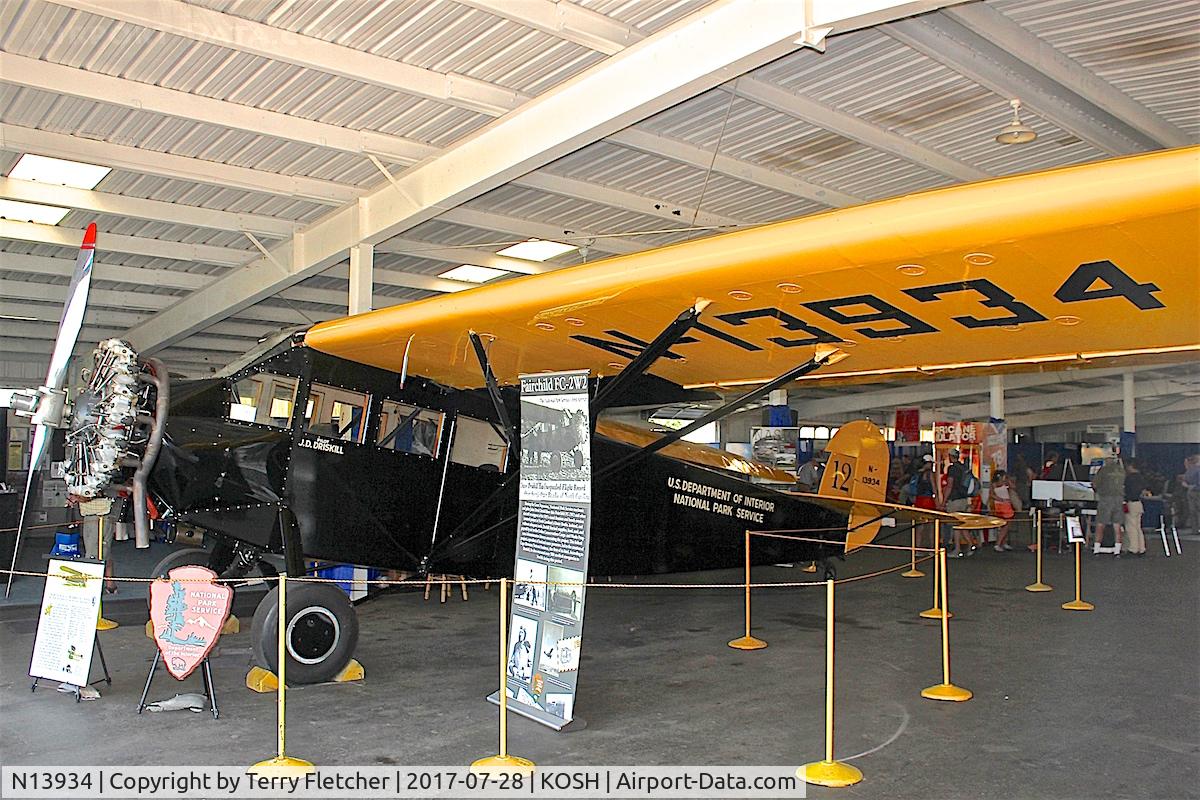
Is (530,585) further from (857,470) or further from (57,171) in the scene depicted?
(57,171)

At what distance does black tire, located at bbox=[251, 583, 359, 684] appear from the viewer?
6.24 metres

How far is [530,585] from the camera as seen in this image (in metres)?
5.66

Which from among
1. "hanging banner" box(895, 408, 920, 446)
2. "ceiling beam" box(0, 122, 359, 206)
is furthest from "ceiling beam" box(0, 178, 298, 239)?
"hanging banner" box(895, 408, 920, 446)

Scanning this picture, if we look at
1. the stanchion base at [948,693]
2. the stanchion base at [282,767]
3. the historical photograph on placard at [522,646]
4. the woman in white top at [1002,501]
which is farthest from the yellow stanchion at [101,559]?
the woman in white top at [1002,501]

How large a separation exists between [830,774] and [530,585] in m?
1.97

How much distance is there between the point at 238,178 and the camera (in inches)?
416

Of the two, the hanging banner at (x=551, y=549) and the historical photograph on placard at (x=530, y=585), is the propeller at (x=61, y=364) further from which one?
the historical photograph on placard at (x=530, y=585)

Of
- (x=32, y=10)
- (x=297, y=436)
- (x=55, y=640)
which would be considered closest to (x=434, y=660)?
(x=297, y=436)

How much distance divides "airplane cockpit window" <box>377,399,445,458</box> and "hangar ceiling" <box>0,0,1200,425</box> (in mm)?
2656

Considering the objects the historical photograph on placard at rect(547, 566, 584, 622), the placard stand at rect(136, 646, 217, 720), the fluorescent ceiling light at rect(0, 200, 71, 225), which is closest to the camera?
the historical photograph on placard at rect(547, 566, 584, 622)

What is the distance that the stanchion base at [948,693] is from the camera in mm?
6188

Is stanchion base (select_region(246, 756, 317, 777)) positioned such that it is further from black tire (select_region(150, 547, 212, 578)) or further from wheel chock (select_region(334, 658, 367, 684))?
black tire (select_region(150, 547, 212, 578))

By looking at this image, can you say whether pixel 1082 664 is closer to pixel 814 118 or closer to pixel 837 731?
pixel 837 731

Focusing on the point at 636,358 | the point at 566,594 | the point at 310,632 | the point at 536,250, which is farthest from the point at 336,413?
the point at 536,250
